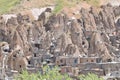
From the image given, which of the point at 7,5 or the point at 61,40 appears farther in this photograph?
the point at 7,5

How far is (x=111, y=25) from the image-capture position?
128 metres

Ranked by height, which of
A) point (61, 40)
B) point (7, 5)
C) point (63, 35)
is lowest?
point (61, 40)

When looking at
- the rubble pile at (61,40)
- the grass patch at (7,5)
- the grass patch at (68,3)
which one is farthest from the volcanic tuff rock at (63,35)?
the grass patch at (7,5)

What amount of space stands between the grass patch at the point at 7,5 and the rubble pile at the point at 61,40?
10.9m

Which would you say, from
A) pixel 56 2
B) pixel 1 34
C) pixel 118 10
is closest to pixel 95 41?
pixel 1 34

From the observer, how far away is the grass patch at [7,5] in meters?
154

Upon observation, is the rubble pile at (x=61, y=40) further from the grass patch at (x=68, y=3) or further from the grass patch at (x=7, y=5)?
the grass patch at (x=7, y=5)

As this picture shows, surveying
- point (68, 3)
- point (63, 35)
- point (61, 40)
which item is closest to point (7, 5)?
point (68, 3)

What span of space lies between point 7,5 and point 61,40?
2260 inches

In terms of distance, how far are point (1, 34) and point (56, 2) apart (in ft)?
155

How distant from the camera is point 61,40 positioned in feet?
347

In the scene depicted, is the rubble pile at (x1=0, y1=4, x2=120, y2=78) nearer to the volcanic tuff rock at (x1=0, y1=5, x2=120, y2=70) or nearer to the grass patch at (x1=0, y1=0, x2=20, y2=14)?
the volcanic tuff rock at (x1=0, y1=5, x2=120, y2=70)

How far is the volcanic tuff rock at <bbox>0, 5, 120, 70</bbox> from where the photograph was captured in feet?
315

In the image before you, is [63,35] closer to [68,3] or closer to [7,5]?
[68,3]
